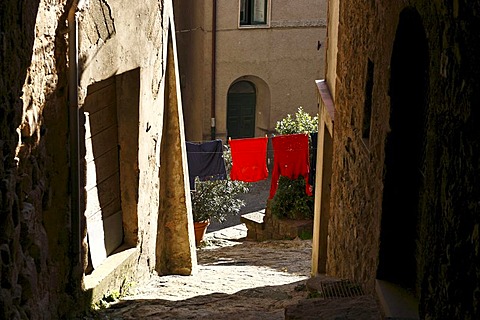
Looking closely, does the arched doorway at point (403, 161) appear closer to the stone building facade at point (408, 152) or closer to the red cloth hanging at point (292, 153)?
the stone building facade at point (408, 152)

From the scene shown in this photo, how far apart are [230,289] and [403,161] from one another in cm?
414

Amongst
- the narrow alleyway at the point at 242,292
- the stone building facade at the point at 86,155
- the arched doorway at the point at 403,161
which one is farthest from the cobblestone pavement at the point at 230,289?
the arched doorway at the point at 403,161

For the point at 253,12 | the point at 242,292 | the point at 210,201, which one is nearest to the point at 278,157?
the point at 210,201

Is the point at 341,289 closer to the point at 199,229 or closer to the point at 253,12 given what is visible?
the point at 199,229

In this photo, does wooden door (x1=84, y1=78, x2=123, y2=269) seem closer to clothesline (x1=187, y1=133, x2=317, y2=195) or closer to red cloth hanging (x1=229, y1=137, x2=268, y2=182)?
clothesline (x1=187, y1=133, x2=317, y2=195)

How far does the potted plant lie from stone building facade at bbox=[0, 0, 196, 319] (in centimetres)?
372

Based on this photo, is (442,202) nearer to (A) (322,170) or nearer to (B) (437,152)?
(B) (437,152)

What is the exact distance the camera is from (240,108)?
63.9 feet

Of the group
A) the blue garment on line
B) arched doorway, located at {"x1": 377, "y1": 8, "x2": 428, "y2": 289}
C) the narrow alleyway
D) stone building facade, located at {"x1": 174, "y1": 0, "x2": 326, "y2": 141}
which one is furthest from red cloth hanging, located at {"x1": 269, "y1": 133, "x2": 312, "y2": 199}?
arched doorway, located at {"x1": 377, "y1": 8, "x2": 428, "y2": 289}

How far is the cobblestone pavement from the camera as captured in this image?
628 cm

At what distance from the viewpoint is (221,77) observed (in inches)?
734

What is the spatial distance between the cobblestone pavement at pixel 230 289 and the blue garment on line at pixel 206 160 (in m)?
1.30

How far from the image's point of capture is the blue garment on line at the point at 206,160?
1238 cm

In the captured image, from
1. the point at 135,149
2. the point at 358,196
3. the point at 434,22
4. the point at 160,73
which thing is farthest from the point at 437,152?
the point at 160,73
